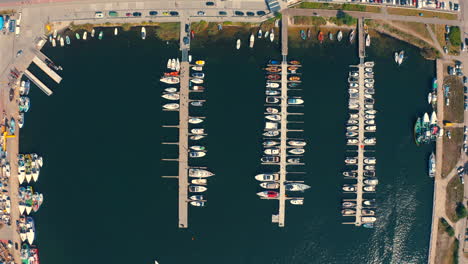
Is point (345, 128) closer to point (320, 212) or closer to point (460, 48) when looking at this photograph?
point (320, 212)

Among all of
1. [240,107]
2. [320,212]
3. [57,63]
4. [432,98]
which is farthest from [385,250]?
[57,63]

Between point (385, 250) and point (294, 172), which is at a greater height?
point (294, 172)

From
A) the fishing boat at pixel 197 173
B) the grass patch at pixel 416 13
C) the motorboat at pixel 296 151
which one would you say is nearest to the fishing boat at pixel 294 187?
the motorboat at pixel 296 151

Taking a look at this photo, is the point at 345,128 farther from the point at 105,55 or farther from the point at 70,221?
the point at 70,221

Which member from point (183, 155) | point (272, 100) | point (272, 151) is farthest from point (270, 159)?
point (183, 155)

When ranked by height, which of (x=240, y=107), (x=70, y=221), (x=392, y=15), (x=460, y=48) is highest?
(x=392, y=15)

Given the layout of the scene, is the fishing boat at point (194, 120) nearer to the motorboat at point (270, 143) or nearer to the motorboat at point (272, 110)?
the motorboat at point (272, 110)

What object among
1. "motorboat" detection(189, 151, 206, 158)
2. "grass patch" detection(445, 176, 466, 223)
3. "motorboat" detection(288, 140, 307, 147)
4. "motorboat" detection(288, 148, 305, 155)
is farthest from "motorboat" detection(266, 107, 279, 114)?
"grass patch" detection(445, 176, 466, 223)

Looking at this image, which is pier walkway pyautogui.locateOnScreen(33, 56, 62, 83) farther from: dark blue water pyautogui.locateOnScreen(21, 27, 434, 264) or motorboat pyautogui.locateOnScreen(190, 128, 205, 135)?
motorboat pyautogui.locateOnScreen(190, 128, 205, 135)
